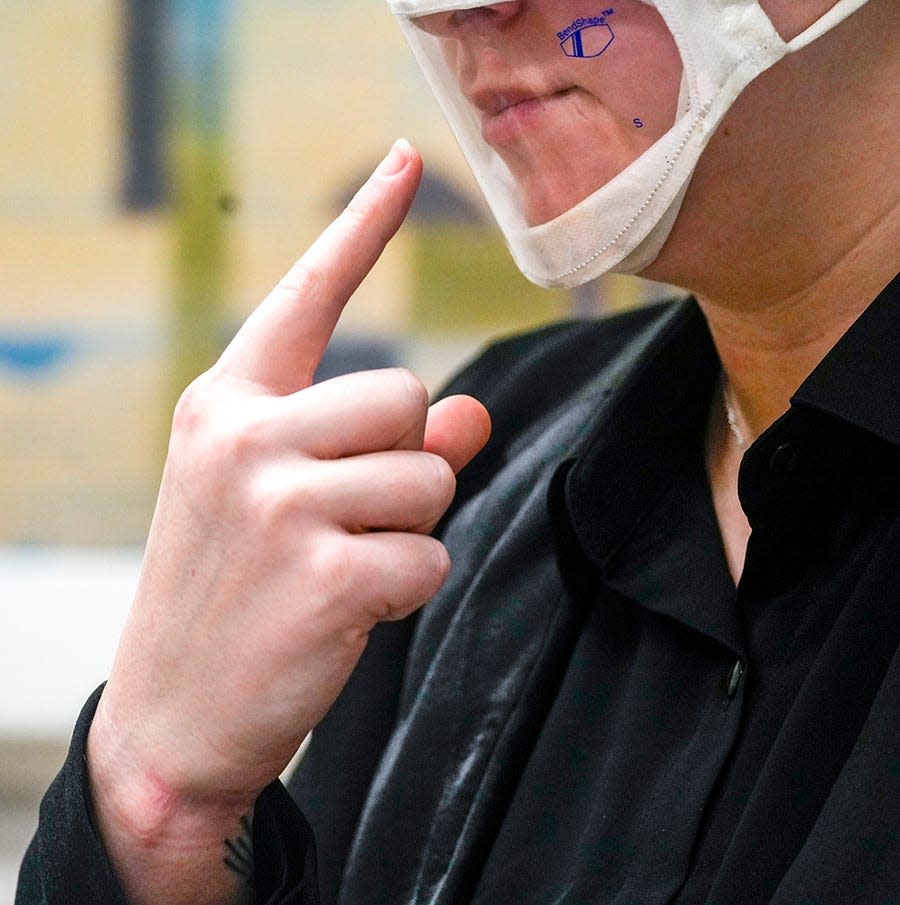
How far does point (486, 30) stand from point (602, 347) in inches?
14.9

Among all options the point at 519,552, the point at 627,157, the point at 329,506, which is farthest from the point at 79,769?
the point at 627,157

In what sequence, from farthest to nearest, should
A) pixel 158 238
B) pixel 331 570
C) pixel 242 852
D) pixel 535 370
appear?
pixel 158 238, pixel 535 370, pixel 242 852, pixel 331 570

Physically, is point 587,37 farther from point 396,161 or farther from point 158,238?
point 158,238

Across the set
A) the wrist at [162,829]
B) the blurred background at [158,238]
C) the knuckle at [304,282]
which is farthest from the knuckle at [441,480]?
the blurred background at [158,238]

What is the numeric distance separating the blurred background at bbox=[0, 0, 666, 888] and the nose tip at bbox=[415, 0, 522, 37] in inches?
34.9

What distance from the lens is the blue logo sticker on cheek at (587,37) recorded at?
70cm

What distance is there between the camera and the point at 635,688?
0.78 metres

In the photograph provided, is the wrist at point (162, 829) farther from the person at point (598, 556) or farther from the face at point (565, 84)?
the face at point (565, 84)

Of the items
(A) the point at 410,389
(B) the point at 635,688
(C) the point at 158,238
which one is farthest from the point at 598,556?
(C) the point at 158,238

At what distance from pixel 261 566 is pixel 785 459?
0.30 m

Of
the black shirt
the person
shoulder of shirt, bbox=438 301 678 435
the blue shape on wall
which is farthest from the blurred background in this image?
the person

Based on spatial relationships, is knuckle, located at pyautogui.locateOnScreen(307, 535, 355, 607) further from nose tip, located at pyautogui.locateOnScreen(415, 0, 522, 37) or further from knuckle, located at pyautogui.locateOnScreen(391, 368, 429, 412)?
nose tip, located at pyautogui.locateOnScreen(415, 0, 522, 37)

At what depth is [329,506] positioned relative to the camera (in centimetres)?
65

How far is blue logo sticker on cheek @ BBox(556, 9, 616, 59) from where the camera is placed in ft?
2.30
